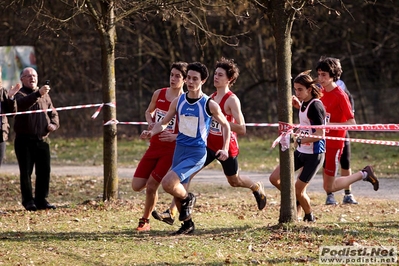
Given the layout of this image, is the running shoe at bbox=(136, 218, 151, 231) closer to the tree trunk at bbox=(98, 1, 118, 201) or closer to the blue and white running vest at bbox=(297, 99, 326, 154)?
the blue and white running vest at bbox=(297, 99, 326, 154)

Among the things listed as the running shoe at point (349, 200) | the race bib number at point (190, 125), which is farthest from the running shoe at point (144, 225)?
the running shoe at point (349, 200)

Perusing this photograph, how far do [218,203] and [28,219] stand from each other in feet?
10.1

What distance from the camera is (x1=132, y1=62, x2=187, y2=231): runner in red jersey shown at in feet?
31.9

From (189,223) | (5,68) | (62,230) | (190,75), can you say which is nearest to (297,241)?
(189,223)

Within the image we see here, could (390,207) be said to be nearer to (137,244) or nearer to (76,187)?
(137,244)

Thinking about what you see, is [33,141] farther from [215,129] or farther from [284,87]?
[284,87]

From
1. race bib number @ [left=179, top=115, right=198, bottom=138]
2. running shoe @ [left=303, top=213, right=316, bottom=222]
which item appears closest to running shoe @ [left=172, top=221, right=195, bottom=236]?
race bib number @ [left=179, top=115, right=198, bottom=138]

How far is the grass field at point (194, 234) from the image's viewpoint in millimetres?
7801

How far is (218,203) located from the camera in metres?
12.5

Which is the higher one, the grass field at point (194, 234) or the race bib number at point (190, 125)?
the race bib number at point (190, 125)

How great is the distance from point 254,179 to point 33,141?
5.50 meters

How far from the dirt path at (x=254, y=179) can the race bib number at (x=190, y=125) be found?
4.98m

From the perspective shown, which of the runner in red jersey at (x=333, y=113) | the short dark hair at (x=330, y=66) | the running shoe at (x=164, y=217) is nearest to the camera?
the running shoe at (x=164, y=217)

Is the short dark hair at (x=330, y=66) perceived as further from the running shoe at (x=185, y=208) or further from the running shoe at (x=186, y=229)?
the running shoe at (x=186, y=229)
